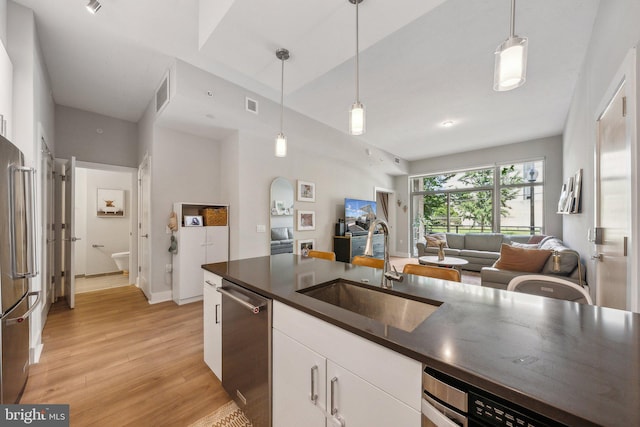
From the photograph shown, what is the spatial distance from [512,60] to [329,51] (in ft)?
4.38

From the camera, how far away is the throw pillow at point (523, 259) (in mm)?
2990

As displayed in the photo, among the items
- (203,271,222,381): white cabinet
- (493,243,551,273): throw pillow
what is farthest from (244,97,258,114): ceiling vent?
(493,243,551,273): throw pillow

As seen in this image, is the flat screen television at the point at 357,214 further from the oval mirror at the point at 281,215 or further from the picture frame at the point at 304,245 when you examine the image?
the oval mirror at the point at 281,215

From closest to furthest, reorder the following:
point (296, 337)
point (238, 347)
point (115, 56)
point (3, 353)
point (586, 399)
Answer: point (586, 399) < point (296, 337) < point (3, 353) < point (238, 347) < point (115, 56)

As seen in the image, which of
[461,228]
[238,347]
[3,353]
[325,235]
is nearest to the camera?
[3,353]

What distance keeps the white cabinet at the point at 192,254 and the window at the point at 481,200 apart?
5846 mm

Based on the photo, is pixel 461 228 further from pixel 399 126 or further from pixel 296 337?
pixel 296 337

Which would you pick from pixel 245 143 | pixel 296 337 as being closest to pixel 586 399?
pixel 296 337

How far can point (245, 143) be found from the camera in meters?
3.80

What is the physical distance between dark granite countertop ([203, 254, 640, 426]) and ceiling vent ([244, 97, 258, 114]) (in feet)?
9.53

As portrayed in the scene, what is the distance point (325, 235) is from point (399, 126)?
2.59 meters

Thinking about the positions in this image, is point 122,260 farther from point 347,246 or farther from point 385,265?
point 385,265

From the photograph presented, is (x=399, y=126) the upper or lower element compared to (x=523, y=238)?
upper

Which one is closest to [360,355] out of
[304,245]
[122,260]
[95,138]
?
[304,245]
